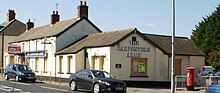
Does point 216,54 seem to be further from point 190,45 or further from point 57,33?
point 57,33

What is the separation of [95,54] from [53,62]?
25.7 feet

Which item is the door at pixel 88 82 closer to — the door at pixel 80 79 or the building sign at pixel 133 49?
the door at pixel 80 79

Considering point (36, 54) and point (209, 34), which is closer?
point (36, 54)

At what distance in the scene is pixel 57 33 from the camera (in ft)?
133

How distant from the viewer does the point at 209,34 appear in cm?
7006

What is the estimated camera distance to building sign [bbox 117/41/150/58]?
3266cm

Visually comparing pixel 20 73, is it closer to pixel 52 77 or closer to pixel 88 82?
pixel 52 77

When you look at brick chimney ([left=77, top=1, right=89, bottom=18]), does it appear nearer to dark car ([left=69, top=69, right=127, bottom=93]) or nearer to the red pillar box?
dark car ([left=69, top=69, right=127, bottom=93])

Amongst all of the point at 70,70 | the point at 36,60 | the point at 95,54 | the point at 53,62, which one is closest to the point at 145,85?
the point at 95,54

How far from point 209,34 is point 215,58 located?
6.55 metres

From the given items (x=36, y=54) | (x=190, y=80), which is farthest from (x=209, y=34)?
(x=190, y=80)

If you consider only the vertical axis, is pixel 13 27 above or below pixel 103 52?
above

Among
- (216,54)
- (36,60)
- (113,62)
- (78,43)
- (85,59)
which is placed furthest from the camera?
(216,54)

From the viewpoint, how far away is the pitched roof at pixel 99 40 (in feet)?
108
